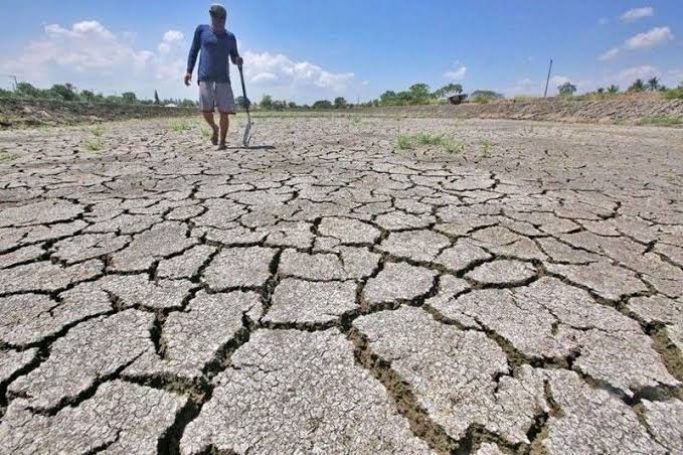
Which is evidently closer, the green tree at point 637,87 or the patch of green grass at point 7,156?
the patch of green grass at point 7,156

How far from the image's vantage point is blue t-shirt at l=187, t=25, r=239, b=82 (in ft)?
13.3

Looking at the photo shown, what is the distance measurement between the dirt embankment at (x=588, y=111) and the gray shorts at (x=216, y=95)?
9.42 m

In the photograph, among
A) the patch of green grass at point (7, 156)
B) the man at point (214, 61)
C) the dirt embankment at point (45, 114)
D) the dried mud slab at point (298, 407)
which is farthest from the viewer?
the dirt embankment at point (45, 114)

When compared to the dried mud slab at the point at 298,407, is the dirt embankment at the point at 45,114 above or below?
above

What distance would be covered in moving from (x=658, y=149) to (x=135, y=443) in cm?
615

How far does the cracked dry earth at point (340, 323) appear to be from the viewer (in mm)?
863

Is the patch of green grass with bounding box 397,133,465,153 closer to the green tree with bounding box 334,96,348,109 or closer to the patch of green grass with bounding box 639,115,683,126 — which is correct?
the patch of green grass with bounding box 639,115,683,126

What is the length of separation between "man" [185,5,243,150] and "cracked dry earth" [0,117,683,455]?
1997mm

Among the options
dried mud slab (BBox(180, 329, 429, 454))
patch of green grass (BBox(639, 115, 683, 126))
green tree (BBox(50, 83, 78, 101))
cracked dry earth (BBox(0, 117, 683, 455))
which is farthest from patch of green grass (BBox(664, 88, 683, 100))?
green tree (BBox(50, 83, 78, 101))

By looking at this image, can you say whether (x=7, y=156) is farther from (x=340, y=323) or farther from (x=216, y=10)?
(x=340, y=323)

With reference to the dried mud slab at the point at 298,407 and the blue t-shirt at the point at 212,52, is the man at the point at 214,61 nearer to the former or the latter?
the blue t-shirt at the point at 212,52

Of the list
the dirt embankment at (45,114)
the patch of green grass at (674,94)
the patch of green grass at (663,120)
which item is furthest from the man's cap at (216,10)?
the patch of green grass at (674,94)

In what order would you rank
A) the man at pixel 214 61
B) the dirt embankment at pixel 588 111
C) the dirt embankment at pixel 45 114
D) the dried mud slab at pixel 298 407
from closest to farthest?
the dried mud slab at pixel 298 407 < the man at pixel 214 61 < the dirt embankment at pixel 45 114 < the dirt embankment at pixel 588 111

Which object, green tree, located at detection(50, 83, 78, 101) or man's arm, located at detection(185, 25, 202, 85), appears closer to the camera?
man's arm, located at detection(185, 25, 202, 85)
